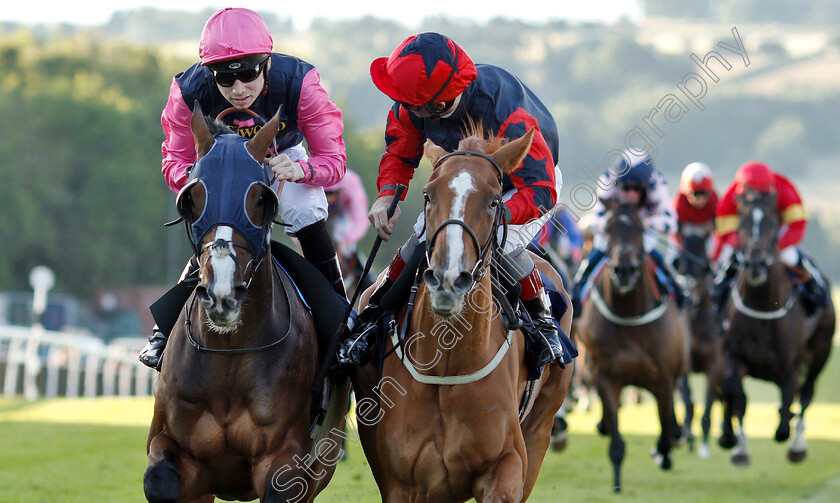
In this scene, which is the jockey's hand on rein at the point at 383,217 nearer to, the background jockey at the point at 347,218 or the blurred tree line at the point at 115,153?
the background jockey at the point at 347,218

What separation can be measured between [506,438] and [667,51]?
141 metres

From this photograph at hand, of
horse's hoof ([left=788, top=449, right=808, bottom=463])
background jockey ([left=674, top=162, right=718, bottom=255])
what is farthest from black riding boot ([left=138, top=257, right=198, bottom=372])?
background jockey ([left=674, top=162, right=718, bottom=255])

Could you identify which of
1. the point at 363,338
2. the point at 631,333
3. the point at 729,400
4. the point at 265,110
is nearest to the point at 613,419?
the point at 631,333

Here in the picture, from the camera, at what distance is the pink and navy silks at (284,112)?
5016 mm

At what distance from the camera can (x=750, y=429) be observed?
14625 mm

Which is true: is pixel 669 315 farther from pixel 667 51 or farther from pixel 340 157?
pixel 667 51

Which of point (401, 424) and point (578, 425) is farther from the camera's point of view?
point (578, 425)

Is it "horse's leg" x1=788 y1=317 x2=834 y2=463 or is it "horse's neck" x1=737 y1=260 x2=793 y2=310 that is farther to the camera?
"horse's leg" x1=788 y1=317 x2=834 y2=463

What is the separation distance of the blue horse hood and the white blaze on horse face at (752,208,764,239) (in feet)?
20.7

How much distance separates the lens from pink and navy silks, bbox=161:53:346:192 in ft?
16.5

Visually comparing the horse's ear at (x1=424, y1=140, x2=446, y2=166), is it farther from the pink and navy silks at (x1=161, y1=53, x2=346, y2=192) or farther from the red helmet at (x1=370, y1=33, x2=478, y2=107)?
the pink and navy silks at (x1=161, y1=53, x2=346, y2=192)

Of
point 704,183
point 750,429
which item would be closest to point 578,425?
point 750,429

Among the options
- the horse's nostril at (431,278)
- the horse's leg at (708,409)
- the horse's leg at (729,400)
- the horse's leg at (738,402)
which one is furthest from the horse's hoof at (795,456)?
the horse's nostril at (431,278)

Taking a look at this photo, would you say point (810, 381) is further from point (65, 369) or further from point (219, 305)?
point (65, 369)
